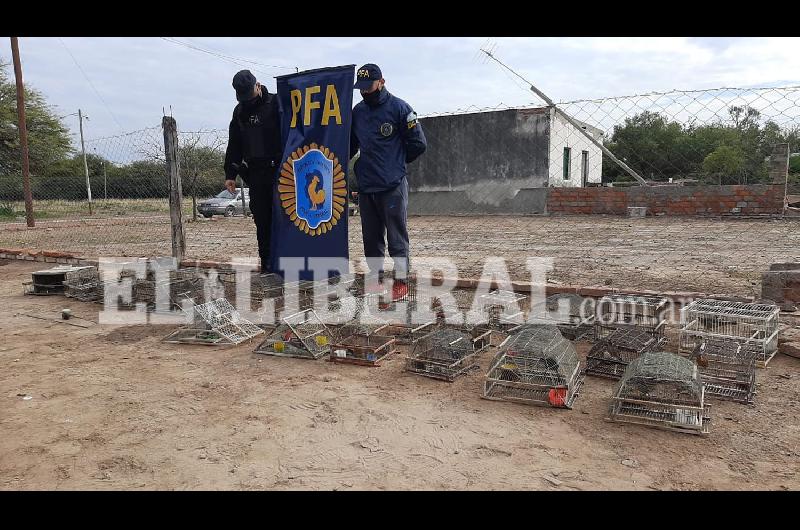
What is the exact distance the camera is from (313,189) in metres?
Answer: 5.10

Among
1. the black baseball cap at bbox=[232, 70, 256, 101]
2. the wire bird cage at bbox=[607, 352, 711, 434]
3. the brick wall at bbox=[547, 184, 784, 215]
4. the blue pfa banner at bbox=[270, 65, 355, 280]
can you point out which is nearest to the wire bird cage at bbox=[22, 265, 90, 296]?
the blue pfa banner at bbox=[270, 65, 355, 280]

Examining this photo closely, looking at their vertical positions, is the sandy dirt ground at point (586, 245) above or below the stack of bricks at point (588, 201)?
below

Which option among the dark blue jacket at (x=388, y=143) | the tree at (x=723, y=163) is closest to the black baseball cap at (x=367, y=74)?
the dark blue jacket at (x=388, y=143)

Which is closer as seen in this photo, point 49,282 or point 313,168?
point 313,168

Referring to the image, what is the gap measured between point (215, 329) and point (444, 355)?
182cm

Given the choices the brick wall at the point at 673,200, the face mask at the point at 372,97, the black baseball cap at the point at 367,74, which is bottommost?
the brick wall at the point at 673,200

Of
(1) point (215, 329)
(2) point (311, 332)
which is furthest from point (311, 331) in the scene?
(1) point (215, 329)

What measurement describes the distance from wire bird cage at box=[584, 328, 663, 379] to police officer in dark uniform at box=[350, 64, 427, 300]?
5.80 feet

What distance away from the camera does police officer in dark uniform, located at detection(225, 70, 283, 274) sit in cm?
516

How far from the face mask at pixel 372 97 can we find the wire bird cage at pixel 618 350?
261 centimetres

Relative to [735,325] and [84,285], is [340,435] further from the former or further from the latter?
[84,285]

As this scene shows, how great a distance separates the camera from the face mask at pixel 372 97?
4.50 meters

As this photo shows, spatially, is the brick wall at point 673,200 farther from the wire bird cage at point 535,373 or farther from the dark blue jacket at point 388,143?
the wire bird cage at point 535,373

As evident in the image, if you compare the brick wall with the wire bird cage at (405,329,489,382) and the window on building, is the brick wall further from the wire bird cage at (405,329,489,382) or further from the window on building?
the wire bird cage at (405,329,489,382)
